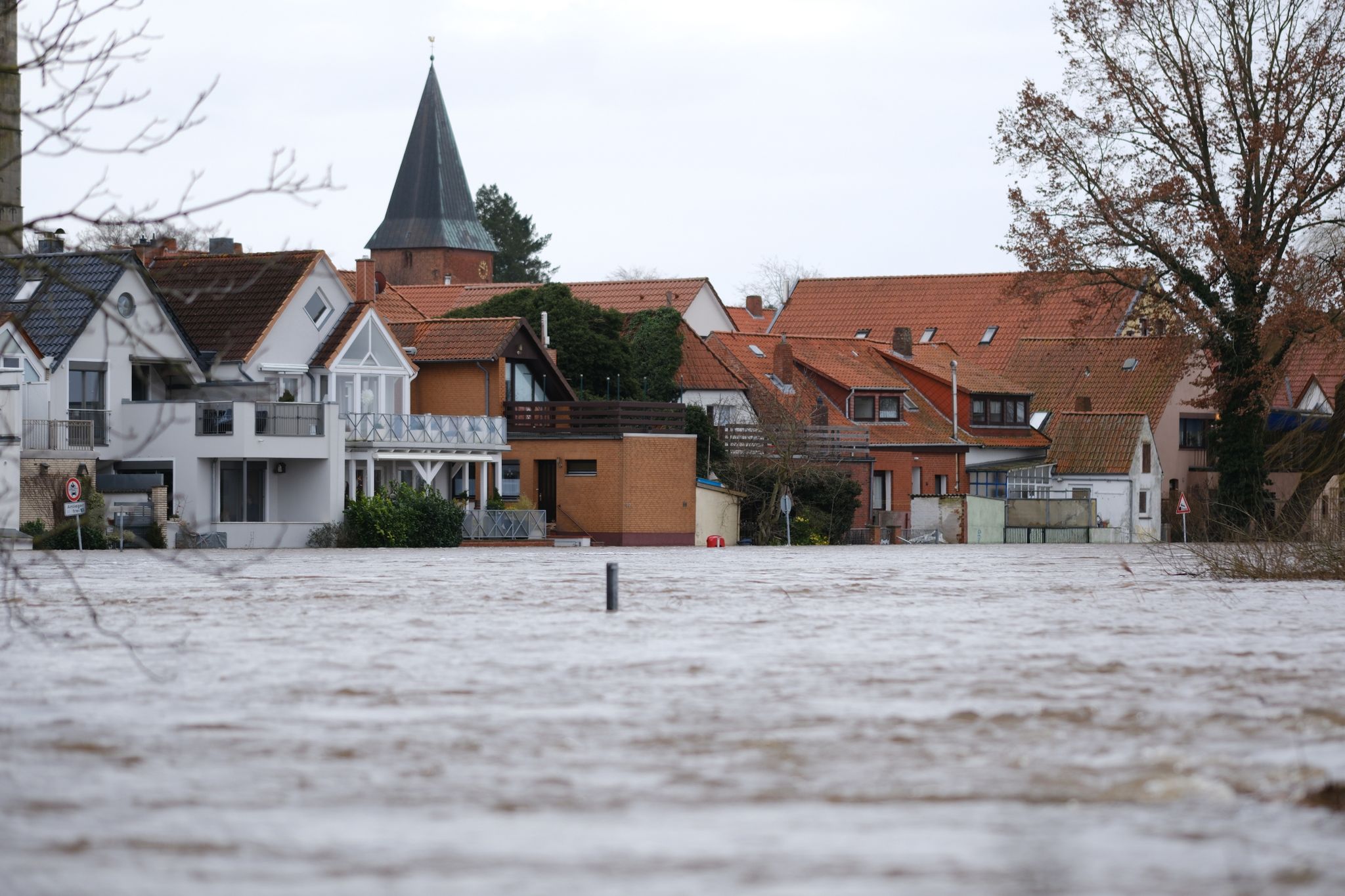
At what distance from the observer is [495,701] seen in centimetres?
1350

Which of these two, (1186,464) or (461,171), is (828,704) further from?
(461,171)

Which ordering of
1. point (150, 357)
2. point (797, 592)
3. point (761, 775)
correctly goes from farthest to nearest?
point (150, 357) → point (797, 592) → point (761, 775)

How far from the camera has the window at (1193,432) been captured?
277 ft

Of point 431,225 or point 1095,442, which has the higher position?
point 431,225

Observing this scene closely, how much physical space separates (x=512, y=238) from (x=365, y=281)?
66.0 meters

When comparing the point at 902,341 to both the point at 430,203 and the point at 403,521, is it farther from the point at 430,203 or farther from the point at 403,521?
the point at 403,521

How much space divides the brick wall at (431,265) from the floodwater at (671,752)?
8725 cm

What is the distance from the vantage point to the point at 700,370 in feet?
235

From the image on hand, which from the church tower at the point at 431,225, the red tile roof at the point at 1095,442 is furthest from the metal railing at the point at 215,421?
the church tower at the point at 431,225

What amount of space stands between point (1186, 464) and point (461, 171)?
42551 mm

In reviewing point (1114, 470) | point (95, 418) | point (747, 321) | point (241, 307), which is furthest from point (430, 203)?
point (95, 418)

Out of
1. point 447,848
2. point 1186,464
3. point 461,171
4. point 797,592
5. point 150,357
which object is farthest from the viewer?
point 461,171

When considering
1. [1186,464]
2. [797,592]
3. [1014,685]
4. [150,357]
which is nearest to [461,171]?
[1186,464]

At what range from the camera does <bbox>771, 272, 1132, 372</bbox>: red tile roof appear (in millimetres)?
91125
